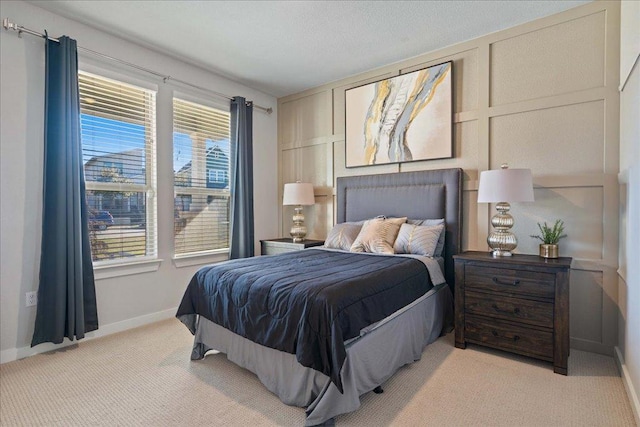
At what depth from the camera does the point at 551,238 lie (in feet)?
8.48

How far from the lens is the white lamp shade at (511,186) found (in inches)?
97.4

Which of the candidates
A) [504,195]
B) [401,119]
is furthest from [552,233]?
[401,119]

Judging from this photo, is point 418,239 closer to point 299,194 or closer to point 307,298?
point 307,298

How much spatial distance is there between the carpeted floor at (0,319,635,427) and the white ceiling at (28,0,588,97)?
2769 millimetres

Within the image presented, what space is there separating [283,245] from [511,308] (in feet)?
8.15

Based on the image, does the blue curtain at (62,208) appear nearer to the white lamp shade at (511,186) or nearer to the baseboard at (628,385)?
the white lamp shade at (511,186)

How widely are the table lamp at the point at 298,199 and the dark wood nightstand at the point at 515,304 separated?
2006mm

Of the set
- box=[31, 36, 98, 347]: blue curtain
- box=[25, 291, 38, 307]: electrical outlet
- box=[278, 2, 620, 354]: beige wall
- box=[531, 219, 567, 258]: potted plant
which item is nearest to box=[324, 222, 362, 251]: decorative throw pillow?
box=[278, 2, 620, 354]: beige wall

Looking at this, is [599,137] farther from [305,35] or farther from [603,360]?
[305,35]

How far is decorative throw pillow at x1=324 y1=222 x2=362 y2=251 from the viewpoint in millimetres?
3367

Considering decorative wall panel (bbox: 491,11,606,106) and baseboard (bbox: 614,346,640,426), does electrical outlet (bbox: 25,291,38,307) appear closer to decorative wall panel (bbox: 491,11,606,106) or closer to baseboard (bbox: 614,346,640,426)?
baseboard (bbox: 614,346,640,426)

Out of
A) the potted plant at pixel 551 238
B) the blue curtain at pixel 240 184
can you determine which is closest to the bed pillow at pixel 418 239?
the potted plant at pixel 551 238

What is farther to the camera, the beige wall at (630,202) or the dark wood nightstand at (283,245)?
the dark wood nightstand at (283,245)

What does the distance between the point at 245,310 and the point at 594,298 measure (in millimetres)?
2686
